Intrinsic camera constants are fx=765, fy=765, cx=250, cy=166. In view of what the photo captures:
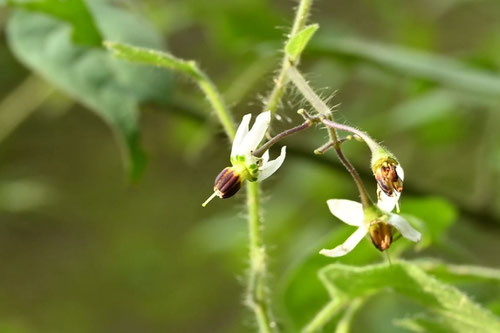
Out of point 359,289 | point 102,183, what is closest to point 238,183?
point 359,289

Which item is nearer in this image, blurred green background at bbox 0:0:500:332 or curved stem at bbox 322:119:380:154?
curved stem at bbox 322:119:380:154

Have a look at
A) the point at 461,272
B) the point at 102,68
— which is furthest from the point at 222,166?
the point at 461,272

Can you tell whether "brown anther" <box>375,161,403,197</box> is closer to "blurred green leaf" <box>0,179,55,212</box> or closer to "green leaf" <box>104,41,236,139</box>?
"green leaf" <box>104,41,236,139</box>

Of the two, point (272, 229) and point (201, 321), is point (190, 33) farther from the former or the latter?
point (272, 229)

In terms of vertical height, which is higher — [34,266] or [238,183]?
[34,266]

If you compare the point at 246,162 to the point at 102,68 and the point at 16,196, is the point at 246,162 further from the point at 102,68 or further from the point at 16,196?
the point at 16,196

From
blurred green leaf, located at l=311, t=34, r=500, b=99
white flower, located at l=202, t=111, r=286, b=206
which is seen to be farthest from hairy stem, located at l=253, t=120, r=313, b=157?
blurred green leaf, located at l=311, t=34, r=500, b=99

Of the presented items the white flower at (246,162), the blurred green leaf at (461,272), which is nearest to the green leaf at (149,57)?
the white flower at (246,162)

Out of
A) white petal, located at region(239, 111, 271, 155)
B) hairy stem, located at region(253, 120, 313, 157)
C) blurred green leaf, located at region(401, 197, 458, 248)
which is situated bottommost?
hairy stem, located at region(253, 120, 313, 157)
